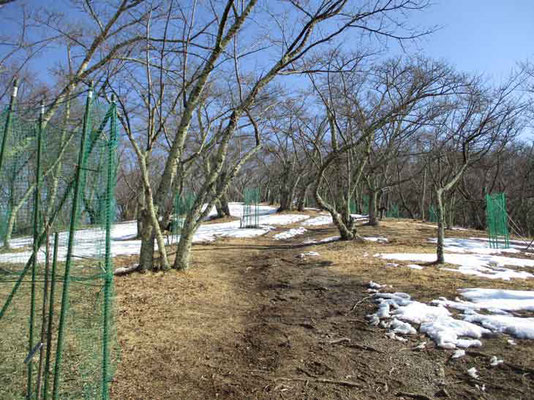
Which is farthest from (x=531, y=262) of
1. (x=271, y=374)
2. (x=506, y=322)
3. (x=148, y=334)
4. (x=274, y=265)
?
(x=148, y=334)

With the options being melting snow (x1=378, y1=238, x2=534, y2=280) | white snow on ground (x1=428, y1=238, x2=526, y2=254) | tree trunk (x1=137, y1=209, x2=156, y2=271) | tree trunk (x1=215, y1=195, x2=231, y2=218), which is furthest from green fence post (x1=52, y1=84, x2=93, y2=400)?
tree trunk (x1=215, y1=195, x2=231, y2=218)

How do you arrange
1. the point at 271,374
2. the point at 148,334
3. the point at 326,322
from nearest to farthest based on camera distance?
the point at 271,374
the point at 148,334
the point at 326,322

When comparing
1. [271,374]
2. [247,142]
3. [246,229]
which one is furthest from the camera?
[247,142]

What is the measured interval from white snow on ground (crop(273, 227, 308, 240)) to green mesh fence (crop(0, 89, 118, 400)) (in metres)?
9.51

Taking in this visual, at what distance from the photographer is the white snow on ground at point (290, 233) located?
12.6 meters

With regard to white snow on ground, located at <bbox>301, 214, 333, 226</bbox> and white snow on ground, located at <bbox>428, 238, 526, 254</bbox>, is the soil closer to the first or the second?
white snow on ground, located at <bbox>428, 238, 526, 254</bbox>

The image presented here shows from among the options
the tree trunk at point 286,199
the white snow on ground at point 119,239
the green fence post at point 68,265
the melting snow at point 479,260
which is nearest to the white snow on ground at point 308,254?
the melting snow at point 479,260

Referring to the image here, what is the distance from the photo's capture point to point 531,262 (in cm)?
767

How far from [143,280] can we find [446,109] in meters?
8.06

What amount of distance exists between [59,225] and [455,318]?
4.31m

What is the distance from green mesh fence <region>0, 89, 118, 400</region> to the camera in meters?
2.17

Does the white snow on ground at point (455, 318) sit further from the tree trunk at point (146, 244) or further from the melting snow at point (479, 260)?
the tree trunk at point (146, 244)

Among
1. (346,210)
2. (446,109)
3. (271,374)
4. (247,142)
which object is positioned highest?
(247,142)

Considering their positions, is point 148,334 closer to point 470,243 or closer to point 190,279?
point 190,279
